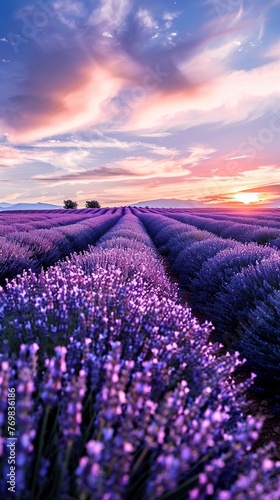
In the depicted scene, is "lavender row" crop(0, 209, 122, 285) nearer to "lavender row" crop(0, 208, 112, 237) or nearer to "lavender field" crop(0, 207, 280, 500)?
"lavender field" crop(0, 207, 280, 500)

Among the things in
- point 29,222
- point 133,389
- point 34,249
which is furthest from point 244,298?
point 29,222

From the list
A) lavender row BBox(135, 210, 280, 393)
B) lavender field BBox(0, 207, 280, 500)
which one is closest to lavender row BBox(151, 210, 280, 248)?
lavender row BBox(135, 210, 280, 393)

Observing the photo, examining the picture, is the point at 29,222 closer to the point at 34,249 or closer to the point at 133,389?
the point at 34,249

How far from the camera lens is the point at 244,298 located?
13.3 feet

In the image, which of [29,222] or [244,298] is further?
[29,222]

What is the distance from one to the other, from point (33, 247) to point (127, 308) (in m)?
5.22

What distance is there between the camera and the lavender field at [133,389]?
3.19 ft

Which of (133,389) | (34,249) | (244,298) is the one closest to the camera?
(133,389)

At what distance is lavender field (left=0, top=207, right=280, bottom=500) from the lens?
0.97 metres

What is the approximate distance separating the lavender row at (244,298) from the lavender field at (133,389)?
0.06ft

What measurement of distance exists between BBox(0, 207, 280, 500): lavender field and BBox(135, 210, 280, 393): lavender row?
0.06 feet

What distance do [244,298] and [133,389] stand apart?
3.17 metres

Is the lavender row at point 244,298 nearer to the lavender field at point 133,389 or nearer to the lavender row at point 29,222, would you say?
the lavender field at point 133,389

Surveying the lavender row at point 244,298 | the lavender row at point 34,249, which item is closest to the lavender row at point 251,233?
the lavender row at point 244,298
